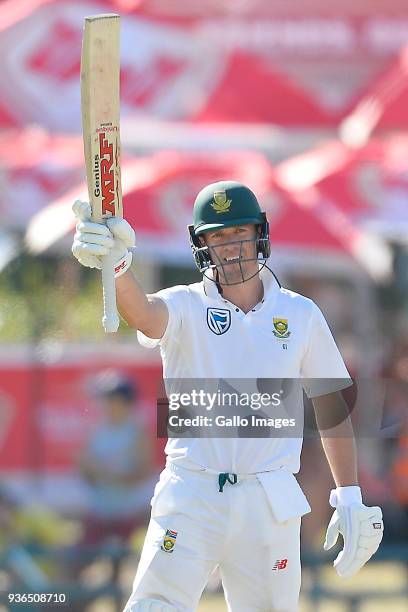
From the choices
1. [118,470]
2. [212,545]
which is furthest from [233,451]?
[118,470]

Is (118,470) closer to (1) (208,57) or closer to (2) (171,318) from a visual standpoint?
(2) (171,318)

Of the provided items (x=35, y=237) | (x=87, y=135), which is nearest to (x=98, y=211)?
(x=87, y=135)

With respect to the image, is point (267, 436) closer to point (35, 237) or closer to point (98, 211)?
point (98, 211)

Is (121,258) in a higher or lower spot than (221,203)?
lower

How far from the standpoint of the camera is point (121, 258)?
4148 millimetres

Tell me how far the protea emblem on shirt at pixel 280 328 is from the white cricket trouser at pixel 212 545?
47cm

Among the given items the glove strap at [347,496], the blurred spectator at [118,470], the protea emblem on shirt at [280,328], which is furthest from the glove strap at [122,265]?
the blurred spectator at [118,470]

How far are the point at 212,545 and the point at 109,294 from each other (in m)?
0.87

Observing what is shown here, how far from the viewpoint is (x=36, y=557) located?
7.50m

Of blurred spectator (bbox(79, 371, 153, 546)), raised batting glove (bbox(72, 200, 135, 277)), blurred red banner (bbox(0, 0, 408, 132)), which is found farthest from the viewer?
blurred red banner (bbox(0, 0, 408, 132))

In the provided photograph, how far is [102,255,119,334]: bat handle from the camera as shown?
161 inches

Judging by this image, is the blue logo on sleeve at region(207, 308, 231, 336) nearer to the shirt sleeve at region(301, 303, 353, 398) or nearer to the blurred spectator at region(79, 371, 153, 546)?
the shirt sleeve at region(301, 303, 353, 398)

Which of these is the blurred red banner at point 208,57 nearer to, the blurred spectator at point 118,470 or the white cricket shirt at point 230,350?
the blurred spectator at point 118,470

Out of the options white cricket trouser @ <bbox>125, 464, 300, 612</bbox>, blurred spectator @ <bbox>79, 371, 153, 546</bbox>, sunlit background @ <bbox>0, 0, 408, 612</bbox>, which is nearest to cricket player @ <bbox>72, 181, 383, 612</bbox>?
white cricket trouser @ <bbox>125, 464, 300, 612</bbox>
